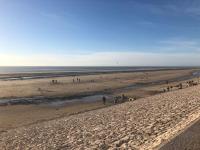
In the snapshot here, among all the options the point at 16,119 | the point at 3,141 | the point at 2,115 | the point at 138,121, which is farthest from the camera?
the point at 2,115

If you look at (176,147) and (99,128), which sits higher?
(176,147)

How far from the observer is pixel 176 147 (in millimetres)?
8016

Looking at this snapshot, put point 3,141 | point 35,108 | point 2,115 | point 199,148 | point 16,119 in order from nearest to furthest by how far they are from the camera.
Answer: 1. point 199,148
2. point 3,141
3. point 16,119
4. point 2,115
5. point 35,108

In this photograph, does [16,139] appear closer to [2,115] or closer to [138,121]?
[138,121]

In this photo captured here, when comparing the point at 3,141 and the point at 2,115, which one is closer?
the point at 3,141

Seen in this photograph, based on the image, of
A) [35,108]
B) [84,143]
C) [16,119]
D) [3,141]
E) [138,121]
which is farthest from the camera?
[35,108]

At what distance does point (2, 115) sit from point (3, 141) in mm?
10339

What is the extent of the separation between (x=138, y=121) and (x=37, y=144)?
19.4 feet

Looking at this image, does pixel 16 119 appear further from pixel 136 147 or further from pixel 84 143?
pixel 136 147

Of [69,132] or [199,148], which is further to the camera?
[69,132]

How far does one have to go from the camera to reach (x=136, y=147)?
10.1m

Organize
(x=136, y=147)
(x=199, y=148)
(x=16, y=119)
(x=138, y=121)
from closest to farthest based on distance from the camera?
(x=199, y=148)
(x=136, y=147)
(x=138, y=121)
(x=16, y=119)

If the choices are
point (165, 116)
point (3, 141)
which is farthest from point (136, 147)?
point (3, 141)

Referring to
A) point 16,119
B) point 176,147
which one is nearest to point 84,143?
point 176,147
